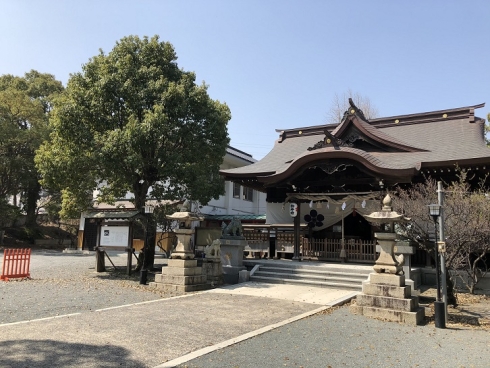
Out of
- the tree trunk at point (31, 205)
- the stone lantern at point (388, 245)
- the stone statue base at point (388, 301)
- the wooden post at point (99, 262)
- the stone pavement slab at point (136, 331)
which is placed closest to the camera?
the stone pavement slab at point (136, 331)

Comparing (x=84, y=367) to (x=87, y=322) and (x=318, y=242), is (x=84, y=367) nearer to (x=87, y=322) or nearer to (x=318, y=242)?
(x=87, y=322)

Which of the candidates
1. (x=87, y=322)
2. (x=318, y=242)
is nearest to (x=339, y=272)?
(x=318, y=242)

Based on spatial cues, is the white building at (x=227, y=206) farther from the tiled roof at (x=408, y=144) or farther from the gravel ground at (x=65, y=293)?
the gravel ground at (x=65, y=293)

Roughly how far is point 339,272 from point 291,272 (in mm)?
1631

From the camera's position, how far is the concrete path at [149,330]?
5.09 metres

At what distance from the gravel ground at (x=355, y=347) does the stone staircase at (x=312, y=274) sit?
4168mm

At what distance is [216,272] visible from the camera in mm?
12484

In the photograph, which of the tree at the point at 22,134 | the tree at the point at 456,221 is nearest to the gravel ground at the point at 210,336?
the tree at the point at 456,221

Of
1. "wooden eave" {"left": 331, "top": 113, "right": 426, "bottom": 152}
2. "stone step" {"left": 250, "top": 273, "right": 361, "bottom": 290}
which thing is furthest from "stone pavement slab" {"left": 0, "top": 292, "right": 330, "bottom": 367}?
"wooden eave" {"left": 331, "top": 113, "right": 426, "bottom": 152}

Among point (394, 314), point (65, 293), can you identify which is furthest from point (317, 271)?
point (65, 293)

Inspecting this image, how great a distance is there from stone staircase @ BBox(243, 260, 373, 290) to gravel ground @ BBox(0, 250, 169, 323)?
13.0 feet

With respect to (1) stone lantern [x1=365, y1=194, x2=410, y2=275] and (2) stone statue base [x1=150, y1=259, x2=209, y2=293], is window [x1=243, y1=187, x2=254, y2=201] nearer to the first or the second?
(2) stone statue base [x1=150, y1=259, x2=209, y2=293]

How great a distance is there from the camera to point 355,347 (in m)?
5.98

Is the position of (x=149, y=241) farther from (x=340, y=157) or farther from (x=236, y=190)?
(x=236, y=190)
